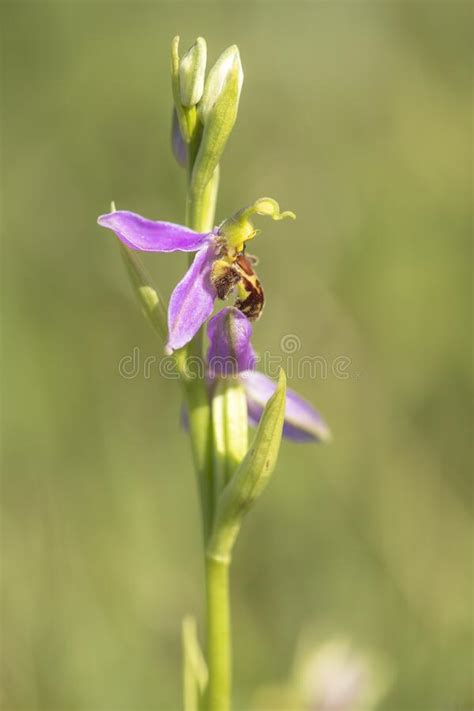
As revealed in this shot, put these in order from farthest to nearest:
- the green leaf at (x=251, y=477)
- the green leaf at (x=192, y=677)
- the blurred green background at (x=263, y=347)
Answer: the blurred green background at (x=263, y=347) < the green leaf at (x=192, y=677) < the green leaf at (x=251, y=477)

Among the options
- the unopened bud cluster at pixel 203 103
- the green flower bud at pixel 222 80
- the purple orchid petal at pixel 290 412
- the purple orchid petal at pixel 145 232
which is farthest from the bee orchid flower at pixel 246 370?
the green flower bud at pixel 222 80

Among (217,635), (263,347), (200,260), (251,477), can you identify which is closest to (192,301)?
(200,260)

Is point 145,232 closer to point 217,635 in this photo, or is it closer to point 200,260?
point 200,260

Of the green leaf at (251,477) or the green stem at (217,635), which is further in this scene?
the green stem at (217,635)

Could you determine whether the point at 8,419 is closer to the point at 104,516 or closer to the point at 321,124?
the point at 104,516

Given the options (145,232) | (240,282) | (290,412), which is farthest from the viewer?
(290,412)

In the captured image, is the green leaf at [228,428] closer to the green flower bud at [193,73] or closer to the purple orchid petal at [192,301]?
the purple orchid petal at [192,301]
